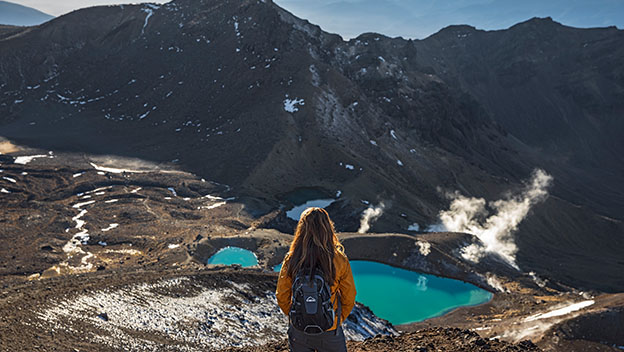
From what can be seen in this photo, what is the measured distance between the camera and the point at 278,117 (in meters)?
104

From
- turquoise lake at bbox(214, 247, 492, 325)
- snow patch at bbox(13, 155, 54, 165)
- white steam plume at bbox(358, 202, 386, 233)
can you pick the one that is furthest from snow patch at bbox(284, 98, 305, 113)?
turquoise lake at bbox(214, 247, 492, 325)

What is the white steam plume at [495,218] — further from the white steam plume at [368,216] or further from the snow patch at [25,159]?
the snow patch at [25,159]

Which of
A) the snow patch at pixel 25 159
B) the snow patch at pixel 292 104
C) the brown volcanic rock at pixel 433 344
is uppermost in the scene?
the snow patch at pixel 292 104

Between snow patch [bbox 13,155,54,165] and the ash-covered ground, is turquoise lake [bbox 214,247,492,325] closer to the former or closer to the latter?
the ash-covered ground

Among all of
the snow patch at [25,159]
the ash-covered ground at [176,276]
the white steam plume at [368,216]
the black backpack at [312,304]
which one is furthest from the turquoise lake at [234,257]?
the snow patch at [25,159]

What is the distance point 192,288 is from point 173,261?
24909 millimetres

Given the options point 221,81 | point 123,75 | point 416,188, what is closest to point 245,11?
point 221,81

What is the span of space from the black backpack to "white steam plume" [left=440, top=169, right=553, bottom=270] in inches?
2787

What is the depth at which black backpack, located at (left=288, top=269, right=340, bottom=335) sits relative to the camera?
7.24 m

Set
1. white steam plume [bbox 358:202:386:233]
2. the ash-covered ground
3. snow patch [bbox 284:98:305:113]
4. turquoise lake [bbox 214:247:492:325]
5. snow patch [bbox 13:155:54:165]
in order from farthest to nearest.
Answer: snow patch [bbox 284:98:305:113], snow patch [bbox 13:155:54:165], white steam plume [bbox 358:202:386:233], turquoise lake [bbox 214:247:492:325], the ash-covered ground

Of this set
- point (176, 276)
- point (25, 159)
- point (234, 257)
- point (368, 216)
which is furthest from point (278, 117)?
point (176, 276)

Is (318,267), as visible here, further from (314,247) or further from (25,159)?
(25,159)

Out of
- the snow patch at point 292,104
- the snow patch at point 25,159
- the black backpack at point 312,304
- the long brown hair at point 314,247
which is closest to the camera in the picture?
the black backpack at point 312,304

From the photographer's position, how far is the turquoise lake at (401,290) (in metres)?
51.3
